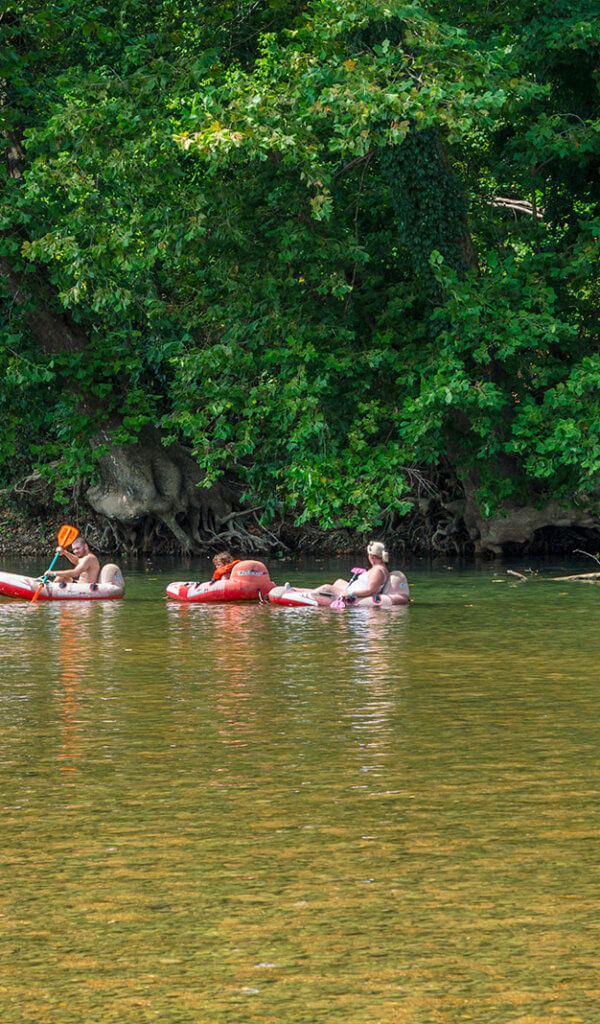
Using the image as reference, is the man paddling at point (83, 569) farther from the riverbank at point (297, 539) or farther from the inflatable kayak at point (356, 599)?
A: the riverbank at point (297, 539)

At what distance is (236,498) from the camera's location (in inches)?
1241

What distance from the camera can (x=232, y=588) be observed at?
21.1 metres

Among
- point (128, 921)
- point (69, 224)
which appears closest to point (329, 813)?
point (128, 921)

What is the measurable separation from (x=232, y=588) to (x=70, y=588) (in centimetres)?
240

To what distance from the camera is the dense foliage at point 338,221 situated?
20.3m

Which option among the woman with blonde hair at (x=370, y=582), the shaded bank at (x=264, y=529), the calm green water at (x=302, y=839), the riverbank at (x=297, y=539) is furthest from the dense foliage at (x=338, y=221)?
the calm green water at (x=302, y=839)

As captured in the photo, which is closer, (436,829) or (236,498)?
(436,829)

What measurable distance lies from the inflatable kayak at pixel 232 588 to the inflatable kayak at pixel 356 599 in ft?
1.17

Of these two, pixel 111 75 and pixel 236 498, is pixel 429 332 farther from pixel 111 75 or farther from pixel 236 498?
pixel 236 498

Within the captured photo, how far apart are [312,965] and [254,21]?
22366mm

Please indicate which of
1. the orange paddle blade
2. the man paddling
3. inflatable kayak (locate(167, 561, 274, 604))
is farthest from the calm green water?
the orange paddle blade

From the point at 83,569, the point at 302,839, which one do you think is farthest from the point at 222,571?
the point at 302,839

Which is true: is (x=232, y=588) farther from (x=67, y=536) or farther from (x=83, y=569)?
(x=67, y=536)

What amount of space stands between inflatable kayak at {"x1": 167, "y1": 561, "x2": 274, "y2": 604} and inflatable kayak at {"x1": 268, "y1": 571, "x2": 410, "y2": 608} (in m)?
0.36
